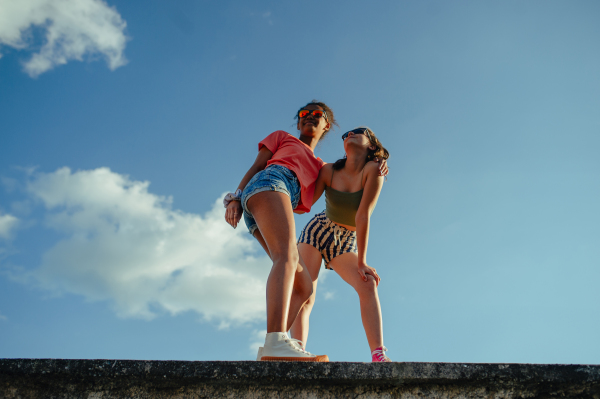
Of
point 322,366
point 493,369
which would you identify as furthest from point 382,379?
point 493,369

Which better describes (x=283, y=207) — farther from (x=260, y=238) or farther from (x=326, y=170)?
(x=326, y=170)

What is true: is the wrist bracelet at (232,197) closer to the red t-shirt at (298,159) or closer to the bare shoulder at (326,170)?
the red t-shirt at (298,159)

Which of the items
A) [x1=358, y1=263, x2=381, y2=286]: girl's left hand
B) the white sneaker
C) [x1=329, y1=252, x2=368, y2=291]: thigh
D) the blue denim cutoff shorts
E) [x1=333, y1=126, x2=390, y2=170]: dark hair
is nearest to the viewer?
the white sneaker

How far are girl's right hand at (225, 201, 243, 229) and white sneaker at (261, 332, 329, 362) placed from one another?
93 cm

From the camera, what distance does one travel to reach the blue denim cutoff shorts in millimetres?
2822

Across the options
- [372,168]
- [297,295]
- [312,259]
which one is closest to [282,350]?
[297,295]

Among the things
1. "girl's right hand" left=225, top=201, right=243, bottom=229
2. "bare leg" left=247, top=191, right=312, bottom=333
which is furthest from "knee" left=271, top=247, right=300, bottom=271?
"girl's right hand" left=225, top=201, right=243, bottom=229

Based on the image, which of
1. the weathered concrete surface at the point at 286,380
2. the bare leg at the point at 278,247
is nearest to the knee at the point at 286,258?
the bare leg at the point at 278,247

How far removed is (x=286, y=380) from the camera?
178 centimetres

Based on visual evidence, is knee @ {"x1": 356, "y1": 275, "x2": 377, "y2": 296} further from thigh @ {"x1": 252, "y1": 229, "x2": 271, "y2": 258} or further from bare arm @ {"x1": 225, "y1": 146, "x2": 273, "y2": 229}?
bare arm @ {"x1": 225, "y1": 146, "x2": 273, "y2": 229}

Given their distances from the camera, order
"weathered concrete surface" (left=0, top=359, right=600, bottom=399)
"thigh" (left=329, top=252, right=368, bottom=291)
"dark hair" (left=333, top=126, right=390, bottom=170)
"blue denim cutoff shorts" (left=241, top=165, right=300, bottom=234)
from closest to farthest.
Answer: "weathered concrete surface" (left=0, top=359, right=600, bottom=399) < "blue denim cutoff shorts" (left=241, top=165, right=300, bottom=234) < "thigh" (left=329, top=252, right=368, bottom=291) < "dark hair" (left=333, top=126, right=390, bottom=170)

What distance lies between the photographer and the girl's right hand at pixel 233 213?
3.05 meters

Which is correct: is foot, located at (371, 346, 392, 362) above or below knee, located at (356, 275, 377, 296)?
below

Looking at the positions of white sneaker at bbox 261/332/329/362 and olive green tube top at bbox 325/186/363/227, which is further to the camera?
olive green tube top at bbox 325/186/363/227
